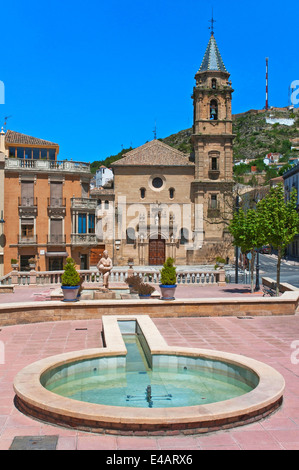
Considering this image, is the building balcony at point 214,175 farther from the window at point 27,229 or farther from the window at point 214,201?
the window at point 27,229

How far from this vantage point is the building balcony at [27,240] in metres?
38.1

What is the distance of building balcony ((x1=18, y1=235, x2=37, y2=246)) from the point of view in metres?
38.1

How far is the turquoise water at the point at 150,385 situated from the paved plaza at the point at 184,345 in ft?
2.95

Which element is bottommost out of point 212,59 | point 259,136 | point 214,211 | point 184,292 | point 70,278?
point 184,292

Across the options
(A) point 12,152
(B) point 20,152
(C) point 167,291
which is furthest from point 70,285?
→ (B) point 20,152

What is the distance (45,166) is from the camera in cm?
3912

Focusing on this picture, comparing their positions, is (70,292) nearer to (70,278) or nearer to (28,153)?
(70,278)

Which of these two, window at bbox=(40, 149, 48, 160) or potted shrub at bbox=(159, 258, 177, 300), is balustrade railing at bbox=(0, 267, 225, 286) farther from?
window at bbox=(40, 149, 48, 160)

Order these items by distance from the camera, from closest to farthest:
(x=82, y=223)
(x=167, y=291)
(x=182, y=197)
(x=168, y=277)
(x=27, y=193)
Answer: (x=167, y=291) < (x=168, y=277) < (x=27, y=193) < (x=82, y=223) < (x=182, y=197)

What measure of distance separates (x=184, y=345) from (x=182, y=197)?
40681 mm

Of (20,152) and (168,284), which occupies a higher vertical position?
(20,152)

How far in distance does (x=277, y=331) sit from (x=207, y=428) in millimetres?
7704

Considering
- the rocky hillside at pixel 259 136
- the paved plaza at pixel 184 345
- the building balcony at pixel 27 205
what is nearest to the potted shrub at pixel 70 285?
the paved plaza at pixel 184 345

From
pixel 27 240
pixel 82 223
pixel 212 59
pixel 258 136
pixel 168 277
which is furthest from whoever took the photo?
pixel 258 136
